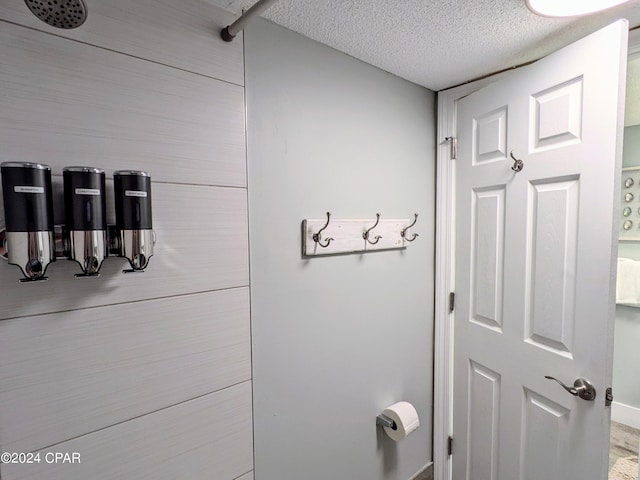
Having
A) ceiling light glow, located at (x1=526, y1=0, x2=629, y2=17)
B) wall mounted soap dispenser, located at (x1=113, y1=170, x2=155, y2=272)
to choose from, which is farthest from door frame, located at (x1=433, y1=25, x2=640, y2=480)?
wall mounted soap dispenser, located at (x1=113, y1=170, x2=155, y2=272)

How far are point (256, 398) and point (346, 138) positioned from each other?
995 mm

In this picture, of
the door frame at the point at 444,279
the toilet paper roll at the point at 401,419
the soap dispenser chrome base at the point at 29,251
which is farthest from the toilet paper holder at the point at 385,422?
the soap dispenser chrome base at the point at 29,251

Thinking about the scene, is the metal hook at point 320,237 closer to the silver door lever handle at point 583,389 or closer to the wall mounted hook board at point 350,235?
the wall mounted hook board at point 350,235

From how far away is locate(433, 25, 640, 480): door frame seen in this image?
1538mm

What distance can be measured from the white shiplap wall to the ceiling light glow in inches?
34.9

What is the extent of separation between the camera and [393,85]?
1.38 metres

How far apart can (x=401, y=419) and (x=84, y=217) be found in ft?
4.46

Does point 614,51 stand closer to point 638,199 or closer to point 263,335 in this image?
point 263,335

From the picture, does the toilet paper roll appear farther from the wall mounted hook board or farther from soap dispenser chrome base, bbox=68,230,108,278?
soap dispenser chrome base, bbox=68,230,108,278

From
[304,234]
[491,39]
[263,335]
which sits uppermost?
[491,39]

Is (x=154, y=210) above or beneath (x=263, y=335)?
above

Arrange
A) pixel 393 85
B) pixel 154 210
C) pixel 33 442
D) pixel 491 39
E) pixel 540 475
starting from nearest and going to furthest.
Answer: pixel 33 442 → pixel 154 210 → pixel 491 39 → pixel 540 475 → pixel 393 85

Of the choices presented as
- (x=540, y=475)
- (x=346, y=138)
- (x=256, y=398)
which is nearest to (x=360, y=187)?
(x=346, y=138)

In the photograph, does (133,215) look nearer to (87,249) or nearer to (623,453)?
(87,249)
